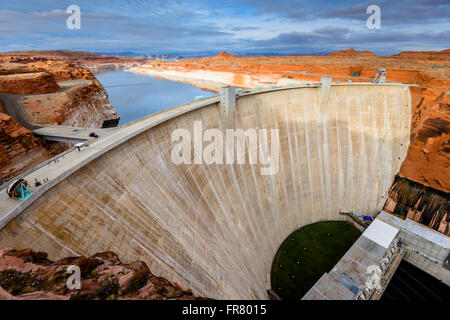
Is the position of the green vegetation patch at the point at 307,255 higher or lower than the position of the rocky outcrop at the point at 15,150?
lower

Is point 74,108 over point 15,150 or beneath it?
over

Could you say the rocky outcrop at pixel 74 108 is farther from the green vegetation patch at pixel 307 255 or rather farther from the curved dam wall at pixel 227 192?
the green vegetation patch at pixel 307 255

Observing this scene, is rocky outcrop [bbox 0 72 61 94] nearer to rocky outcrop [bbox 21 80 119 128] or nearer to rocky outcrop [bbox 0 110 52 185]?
rocky outcrop [bbox 21 80 119 128]

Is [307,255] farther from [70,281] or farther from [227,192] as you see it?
[70,281]

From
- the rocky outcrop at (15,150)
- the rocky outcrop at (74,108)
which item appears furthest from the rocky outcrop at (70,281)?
the rocky outcrop at (74,108)

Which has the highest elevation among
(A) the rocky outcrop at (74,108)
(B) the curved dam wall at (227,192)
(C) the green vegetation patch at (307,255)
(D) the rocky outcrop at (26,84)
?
(D) the rocky outcrop at (26,84)

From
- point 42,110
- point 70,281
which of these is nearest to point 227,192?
point 70,281
